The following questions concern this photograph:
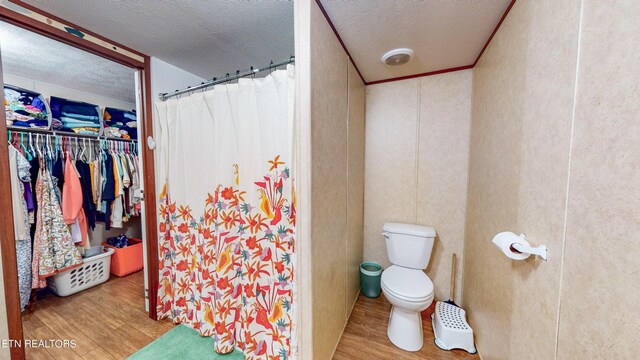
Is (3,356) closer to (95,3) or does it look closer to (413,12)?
(95,3)

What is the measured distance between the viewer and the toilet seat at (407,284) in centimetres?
139

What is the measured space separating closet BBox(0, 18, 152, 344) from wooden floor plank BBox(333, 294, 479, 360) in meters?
1.84

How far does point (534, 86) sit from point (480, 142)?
67cm

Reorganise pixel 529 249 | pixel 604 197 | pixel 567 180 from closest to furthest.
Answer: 1. pixel 604 197
2. pixel 567 180
3. pixel 529 249

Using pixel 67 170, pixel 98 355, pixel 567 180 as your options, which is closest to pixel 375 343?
pixel 567 180

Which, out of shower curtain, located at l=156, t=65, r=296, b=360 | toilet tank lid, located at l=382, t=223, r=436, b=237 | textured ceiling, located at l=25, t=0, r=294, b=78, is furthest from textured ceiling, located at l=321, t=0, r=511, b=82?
toilet tank lid, located at l=382, t=223, r=436, b=237

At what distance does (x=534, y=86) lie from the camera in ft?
2.86

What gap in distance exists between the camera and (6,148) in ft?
3.53

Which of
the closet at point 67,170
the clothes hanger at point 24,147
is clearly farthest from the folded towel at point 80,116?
the clothes hanger at point 24,147

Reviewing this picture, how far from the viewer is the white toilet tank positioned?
1720 millimetres

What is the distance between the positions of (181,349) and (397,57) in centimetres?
261

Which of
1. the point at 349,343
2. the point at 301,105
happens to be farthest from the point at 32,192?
the point at 349,343

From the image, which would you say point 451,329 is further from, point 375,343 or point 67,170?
point 67,170

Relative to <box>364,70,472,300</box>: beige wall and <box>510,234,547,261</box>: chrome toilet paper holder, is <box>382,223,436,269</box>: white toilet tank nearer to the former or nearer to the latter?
<box>364,70,472,300</box>: beige wall
